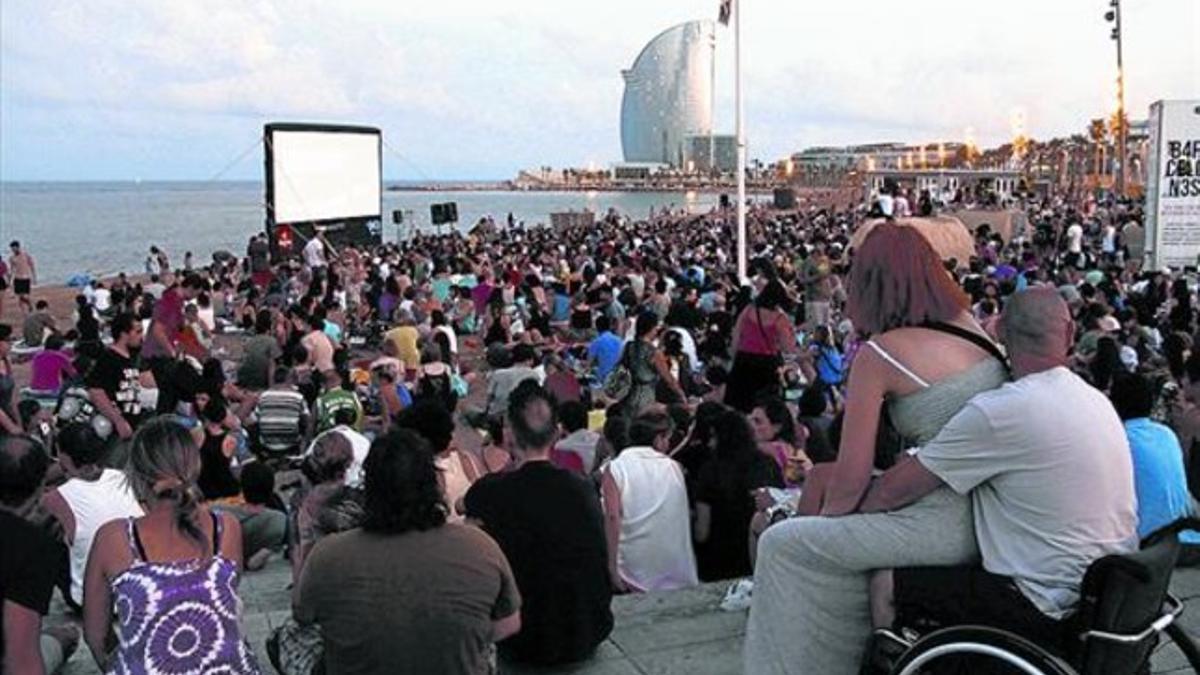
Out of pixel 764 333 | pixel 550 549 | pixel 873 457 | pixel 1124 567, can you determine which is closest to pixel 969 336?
pixel 873 457

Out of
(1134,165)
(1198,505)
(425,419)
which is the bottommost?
(1198,505)

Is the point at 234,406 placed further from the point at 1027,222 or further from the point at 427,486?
the point at 1027,222

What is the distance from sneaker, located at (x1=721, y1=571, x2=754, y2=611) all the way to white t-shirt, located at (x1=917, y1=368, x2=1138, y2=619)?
1.93 m

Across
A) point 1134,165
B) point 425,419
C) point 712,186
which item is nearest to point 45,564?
point 425,419

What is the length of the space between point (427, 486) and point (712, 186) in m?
195

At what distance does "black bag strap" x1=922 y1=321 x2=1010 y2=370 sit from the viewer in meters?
2.95

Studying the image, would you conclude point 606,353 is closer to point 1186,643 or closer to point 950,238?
point 1186,643

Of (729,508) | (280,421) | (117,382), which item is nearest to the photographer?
(729,508)

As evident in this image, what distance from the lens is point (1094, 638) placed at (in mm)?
2654

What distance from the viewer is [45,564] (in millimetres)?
3225

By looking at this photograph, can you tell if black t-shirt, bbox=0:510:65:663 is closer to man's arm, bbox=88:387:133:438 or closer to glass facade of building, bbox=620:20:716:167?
man's arm, bbox=88:387:133:438

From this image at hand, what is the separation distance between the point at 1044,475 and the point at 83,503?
4.55 m

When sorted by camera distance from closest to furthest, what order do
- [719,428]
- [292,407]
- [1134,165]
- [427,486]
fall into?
[427,486] → [719,428] → [292,407] → [1134,165]

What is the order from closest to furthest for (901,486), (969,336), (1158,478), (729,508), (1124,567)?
(1124,567)
(901,486)
(969,336)
(1158,478)
(729,508)
